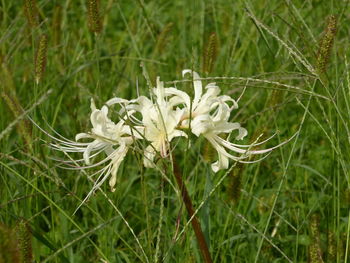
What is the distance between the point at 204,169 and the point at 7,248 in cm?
163

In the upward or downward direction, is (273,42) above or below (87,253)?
above

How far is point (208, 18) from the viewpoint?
4020 mm

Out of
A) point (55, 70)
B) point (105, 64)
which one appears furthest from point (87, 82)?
point (105, 64)

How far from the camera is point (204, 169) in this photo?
104 inches

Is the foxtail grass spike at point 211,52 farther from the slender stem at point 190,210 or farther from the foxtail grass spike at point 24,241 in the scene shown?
the foxtail grass spike at point 24,241

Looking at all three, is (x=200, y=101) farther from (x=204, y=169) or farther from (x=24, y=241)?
(x=204, y=169)

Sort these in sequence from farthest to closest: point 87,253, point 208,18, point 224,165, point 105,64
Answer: point 208,18 → point 105,64 → point 87,253 → point 224,165

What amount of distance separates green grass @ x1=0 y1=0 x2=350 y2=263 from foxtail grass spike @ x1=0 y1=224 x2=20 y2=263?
0.58 m

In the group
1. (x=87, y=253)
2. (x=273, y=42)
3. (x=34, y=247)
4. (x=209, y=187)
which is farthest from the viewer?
(x=273, y=42)

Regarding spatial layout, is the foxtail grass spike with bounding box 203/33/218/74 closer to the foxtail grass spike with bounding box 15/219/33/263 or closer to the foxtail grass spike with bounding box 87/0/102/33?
the foxtail grass spike with bounding box 87/0/102/33

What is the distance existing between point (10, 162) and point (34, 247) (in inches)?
21.0

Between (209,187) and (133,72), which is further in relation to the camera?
(133,72)

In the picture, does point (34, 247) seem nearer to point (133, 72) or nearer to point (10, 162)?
point (10, 162)

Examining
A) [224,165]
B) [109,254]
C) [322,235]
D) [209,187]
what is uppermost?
[224,165]
